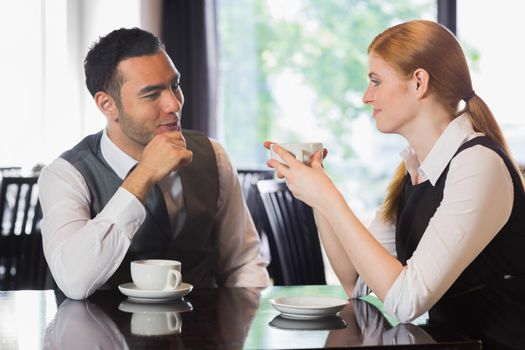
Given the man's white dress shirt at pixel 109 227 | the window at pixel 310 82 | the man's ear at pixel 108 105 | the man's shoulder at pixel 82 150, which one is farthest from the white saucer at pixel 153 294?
the window at pixel 310 82

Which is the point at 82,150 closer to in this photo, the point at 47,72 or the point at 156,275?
the point at 156,275

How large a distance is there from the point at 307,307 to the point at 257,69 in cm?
512

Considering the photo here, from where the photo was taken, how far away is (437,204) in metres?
1.80

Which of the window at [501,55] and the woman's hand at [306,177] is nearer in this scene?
the woman's hand at [306,177]

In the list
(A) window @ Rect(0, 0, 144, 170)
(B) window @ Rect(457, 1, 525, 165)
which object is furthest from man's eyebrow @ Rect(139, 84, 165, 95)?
(B) window @ Rect(457, 1, 525, 165)

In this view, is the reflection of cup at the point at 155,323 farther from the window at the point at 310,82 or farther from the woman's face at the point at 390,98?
the window at the point at 310,82

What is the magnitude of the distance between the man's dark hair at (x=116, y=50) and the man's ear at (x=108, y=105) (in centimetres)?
1

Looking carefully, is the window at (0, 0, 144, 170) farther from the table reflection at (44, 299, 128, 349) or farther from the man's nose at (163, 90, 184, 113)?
the table reflection at (44, 299, 128, 349)

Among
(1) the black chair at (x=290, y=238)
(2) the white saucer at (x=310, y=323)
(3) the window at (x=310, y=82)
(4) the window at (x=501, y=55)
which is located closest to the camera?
(2) the white saucer at (x=310, y=323)

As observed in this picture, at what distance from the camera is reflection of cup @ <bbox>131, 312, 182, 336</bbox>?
1.42m

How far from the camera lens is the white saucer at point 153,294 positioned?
1.66 metres

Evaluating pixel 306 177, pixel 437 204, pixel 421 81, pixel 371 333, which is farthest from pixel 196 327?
pixel 421 81

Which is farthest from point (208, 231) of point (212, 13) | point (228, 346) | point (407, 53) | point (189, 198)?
point (212, 13)

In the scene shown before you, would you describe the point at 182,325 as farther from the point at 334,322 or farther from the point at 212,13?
the point at 212,13
